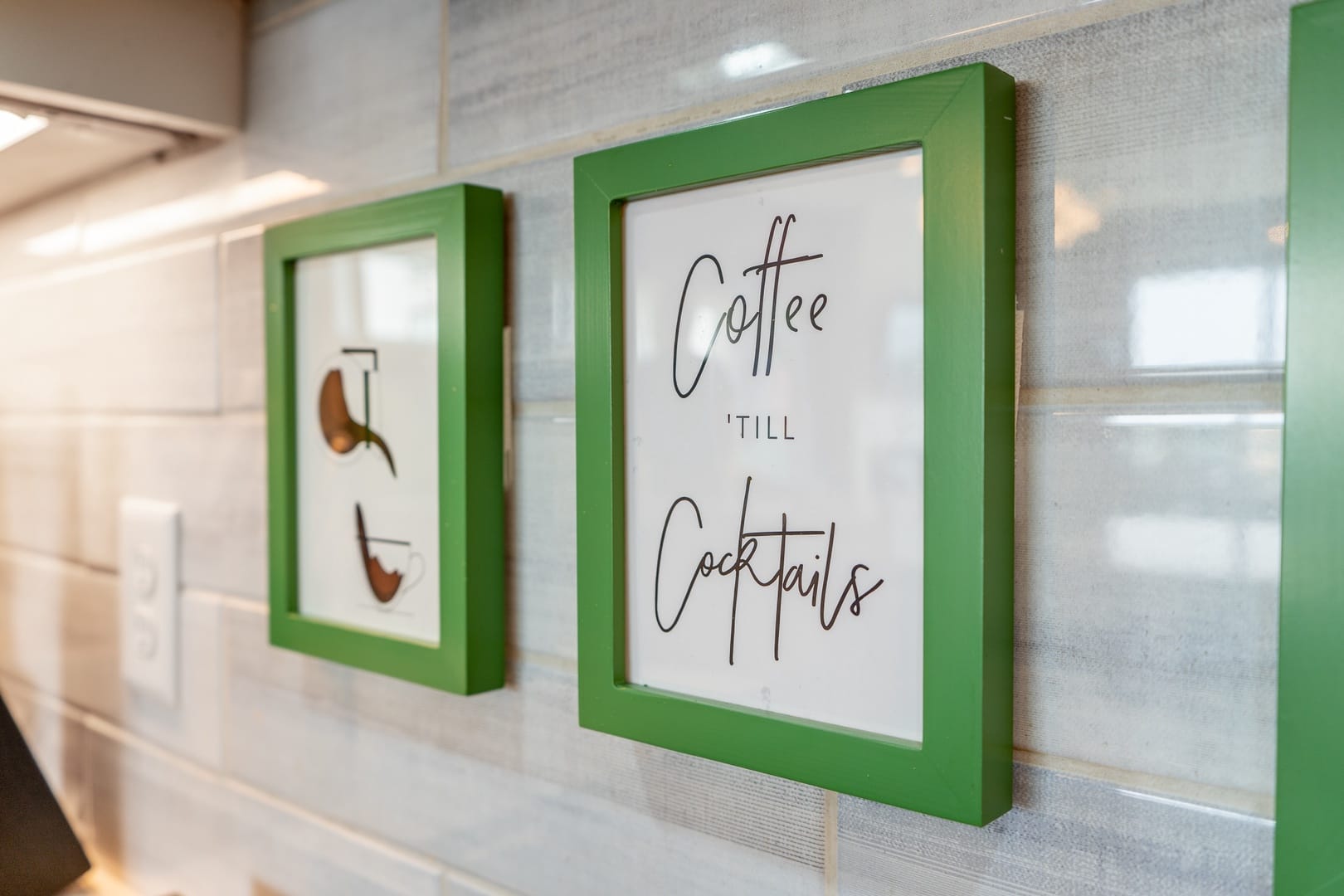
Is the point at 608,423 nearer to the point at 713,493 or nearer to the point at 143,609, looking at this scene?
the point at 713,493

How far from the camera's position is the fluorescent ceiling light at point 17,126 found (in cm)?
91

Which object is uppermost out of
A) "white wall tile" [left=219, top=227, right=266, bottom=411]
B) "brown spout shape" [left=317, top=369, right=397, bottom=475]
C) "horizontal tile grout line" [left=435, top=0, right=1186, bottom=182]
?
"horizontal tile grout line" [left=435, top=0, right=1186, bottom=182]

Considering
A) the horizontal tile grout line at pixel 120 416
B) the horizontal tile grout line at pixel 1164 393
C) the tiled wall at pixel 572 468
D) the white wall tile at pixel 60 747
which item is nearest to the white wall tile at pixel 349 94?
the tiled wall at pixel 572 468

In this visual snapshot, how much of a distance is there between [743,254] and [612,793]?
1.24 feet

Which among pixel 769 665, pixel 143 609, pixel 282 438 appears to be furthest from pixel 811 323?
pixel 143 609

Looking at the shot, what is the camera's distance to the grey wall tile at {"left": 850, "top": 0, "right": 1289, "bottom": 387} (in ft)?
1.41

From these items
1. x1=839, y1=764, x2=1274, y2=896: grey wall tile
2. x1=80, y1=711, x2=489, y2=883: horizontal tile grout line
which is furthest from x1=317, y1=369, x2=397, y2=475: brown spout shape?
x1=839, y1=764, x2=1274, y2=896: grey wall tile

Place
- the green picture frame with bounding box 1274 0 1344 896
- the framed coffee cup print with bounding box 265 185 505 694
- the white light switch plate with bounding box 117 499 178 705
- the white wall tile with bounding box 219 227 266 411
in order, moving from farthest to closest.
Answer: the white light switch plate with bounding box 117 499 178 705 < the white wall tile with bounding box 219 227 266 411 < the framed coffee cup print with bounding box 265 185 505 694 < the green picture frame with bounding box 1274 0 1344 896

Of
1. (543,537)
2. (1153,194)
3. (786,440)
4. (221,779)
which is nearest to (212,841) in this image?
(221,779)

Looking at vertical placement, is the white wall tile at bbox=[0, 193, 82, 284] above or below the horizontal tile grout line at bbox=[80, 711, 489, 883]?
above

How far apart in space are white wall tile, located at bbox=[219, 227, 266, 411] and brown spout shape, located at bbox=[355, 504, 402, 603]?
22 cm

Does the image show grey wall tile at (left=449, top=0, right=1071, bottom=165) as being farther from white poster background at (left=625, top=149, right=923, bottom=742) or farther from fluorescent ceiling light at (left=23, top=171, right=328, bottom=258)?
fluorescent ceiling light at (left=23, top=171, right=328, bottom=258)

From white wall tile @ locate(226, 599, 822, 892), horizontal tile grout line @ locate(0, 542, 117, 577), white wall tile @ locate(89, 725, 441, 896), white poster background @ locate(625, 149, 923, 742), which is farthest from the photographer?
horizontal tile grout line @ locate(0, 542, 117, 577)

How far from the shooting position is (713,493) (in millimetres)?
590
